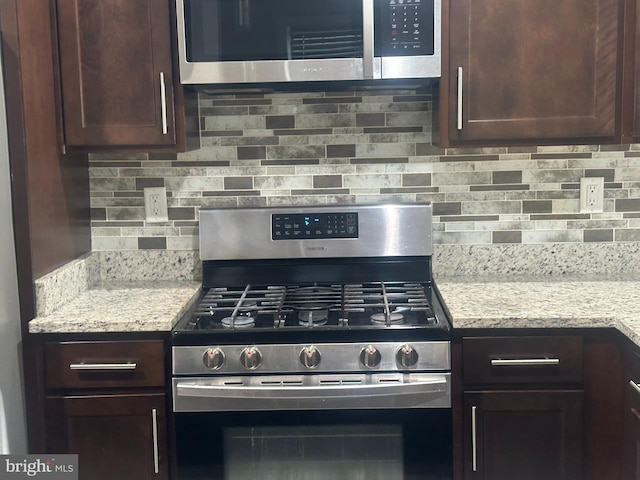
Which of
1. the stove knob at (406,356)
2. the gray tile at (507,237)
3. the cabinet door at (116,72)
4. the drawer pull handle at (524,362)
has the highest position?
the cabinet door at (116,72)

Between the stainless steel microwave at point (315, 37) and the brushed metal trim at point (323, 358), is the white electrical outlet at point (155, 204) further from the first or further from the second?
the brushed metal trim at point (323, 358)

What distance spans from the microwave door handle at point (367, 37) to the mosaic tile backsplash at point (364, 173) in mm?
365

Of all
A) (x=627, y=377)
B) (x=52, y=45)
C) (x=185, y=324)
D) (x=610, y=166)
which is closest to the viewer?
(x=627, y=377)

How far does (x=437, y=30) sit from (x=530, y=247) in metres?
0.84

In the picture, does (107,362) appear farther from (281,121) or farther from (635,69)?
(635,69)

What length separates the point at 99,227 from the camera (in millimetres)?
2576

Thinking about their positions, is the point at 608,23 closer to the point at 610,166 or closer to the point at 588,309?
the point at 610,166

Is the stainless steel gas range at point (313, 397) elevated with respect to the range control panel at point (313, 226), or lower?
lower

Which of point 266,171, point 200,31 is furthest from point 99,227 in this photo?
point 200,31

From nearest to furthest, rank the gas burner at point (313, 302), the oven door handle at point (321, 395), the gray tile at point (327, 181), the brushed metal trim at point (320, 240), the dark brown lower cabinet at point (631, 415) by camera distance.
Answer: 1. the dark brown lower cabinet at point (631, 415)
2. the oven door handle at point (321, 395)
3. the gas burner at point (313, 302)
4. the brushed metal trim at point (320, 240)
5. the gray tile at point (327, 181)

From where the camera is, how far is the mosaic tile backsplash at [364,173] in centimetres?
251

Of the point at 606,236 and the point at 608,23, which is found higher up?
the point at 608,23

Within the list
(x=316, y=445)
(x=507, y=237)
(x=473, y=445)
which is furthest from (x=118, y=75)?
(x=473, y=445)

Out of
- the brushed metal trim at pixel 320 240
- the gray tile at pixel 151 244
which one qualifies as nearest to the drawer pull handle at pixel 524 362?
the brushed metal trim at pixel 320 240
